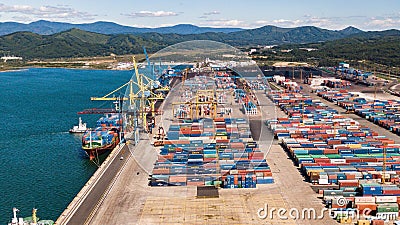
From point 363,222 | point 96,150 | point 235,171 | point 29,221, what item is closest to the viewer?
point 363,222

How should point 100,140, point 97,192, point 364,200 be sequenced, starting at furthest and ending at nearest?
point 100,140 → point 97,192 → point 364,200

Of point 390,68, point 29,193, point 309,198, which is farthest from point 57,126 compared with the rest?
point 390,68

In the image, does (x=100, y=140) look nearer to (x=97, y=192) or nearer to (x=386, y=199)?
(x=97, y=192)

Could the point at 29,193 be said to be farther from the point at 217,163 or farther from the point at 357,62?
the point at 357,62

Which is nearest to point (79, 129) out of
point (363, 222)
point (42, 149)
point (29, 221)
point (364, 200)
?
point (42, 149)

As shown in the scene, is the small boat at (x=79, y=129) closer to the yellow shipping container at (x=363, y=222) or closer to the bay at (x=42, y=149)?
the bay at (x=42, y=149)

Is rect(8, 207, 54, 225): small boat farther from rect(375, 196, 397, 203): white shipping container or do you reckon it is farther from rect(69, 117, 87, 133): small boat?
rect(69, 117, 87, 133): small boat
